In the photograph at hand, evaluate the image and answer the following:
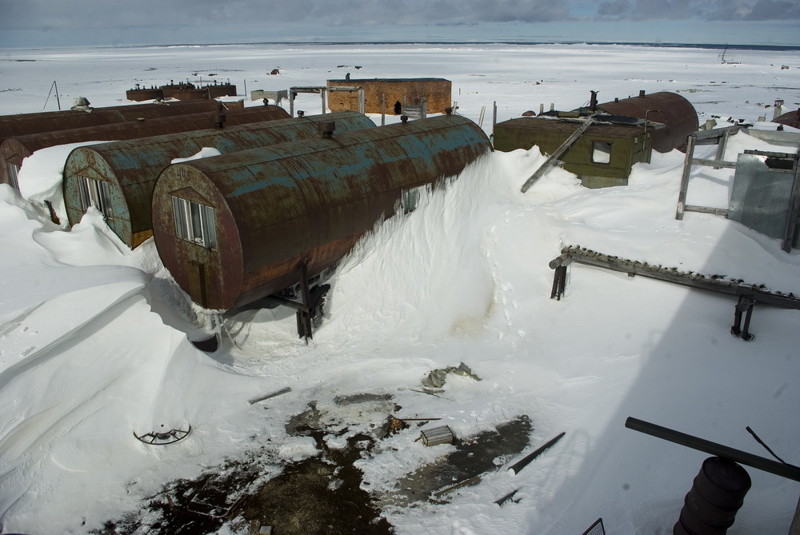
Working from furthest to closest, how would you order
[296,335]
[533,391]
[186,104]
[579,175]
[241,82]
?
[241,82] < [186,104] < [579,175] < [296,335] < [533,391]

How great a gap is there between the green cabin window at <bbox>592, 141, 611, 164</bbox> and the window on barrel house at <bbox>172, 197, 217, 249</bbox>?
34.5 ft

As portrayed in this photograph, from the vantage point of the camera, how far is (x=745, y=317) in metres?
9.16

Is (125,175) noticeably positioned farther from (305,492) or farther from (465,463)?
(465,463)

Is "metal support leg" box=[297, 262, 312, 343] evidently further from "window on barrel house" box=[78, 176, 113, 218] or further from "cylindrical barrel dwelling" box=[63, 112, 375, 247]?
"window on barrel house" box=[78, 176, 113, 218]

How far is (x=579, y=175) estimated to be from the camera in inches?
638

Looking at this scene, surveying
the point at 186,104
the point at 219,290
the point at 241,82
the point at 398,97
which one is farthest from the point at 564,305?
the point at 241,82

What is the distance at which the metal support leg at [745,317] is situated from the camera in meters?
8.95

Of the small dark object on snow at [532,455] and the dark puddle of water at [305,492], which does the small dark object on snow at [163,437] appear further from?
the small dark object on snow at [532,455]

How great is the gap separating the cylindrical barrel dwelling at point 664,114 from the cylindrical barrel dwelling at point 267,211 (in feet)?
38.0

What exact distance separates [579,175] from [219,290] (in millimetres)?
10233

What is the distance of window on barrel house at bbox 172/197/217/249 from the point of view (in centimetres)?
987

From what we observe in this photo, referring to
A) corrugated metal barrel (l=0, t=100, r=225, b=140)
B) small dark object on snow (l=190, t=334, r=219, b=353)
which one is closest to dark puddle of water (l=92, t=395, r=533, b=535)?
small dark object on snow (l=190, t=334, r=219, b=353)

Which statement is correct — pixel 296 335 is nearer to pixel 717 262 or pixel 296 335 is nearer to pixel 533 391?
pixel 533 391

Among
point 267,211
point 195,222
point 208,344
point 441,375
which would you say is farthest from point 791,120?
point 208,344
